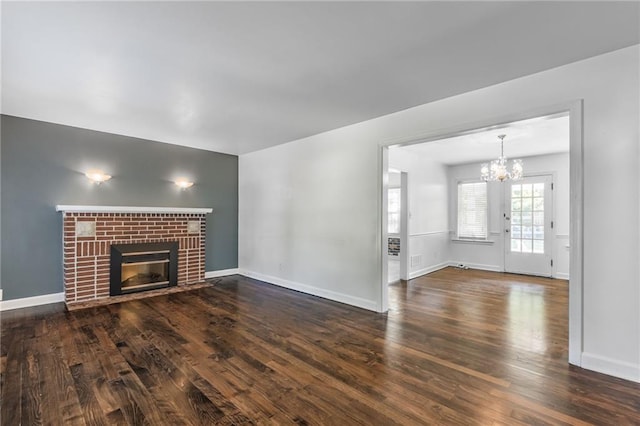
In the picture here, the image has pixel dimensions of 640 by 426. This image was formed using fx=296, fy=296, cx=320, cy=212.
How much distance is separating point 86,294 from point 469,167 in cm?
794

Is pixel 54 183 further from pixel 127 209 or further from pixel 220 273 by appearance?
pixel 220 273

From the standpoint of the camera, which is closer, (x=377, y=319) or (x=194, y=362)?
(x=194, y=362)

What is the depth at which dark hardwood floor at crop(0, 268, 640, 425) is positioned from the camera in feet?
6.18

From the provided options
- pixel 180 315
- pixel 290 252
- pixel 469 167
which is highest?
pixel 469 167

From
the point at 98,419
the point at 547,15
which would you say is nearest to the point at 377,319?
the point at 98,419

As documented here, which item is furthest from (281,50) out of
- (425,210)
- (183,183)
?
(425,210)

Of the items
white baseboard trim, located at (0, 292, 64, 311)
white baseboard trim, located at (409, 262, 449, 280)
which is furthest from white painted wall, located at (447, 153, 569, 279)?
white baseboard trim, located at (0, 292, 64, 311)

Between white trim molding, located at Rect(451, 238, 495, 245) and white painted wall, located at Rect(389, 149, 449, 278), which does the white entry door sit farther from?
white painted wall, located at Rect(389, 149, 449, 278)

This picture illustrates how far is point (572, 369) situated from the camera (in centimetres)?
241

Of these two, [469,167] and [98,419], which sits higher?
[469,167]

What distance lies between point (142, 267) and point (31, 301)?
4.49ft

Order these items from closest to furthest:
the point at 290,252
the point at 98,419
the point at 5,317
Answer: the point at 98,419, the point at 5,317, the point at 290,252

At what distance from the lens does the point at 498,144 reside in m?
5.29

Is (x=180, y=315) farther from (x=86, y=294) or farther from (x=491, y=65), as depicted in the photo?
(x=491, y=65)
